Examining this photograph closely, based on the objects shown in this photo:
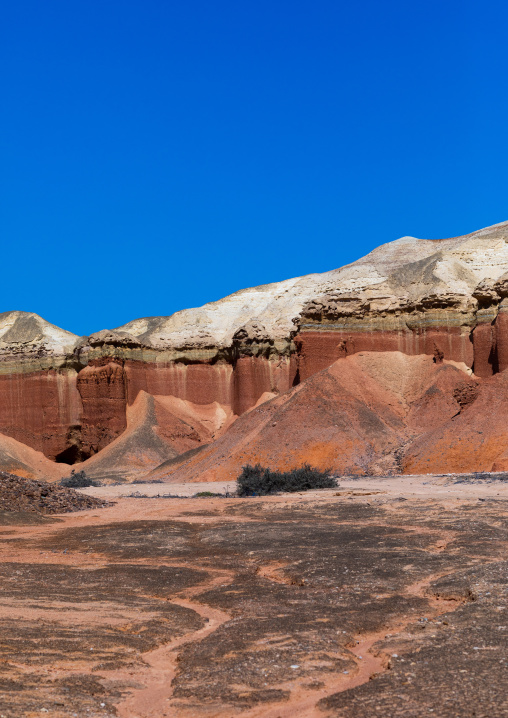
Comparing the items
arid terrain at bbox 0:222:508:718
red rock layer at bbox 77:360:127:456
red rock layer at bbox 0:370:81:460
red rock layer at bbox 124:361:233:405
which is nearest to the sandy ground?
arid terrain at bbox 0:222:508:718

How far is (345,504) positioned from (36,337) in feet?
182

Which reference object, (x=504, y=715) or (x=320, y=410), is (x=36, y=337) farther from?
(x=504, y=715)

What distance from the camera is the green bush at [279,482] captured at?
3080 cm

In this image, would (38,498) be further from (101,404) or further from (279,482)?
(101,404)

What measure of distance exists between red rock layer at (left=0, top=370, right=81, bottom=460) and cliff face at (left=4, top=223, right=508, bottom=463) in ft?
0.35

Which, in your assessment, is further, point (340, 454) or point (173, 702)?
point (340, 454)

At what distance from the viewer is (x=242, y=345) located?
214 feet

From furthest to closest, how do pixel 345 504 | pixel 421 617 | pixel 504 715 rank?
pixel 345 504
pixel 421 617
pixel 504 715

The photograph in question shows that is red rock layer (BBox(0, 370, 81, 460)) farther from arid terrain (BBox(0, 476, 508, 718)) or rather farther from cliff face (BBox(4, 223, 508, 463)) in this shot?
arid terrain (BBox(0, 476, 508, 718))

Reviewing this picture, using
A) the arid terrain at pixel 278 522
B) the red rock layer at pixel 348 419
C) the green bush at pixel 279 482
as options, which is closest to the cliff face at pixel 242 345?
the arid terrain at pixel 278 522

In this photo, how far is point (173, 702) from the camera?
646 cm

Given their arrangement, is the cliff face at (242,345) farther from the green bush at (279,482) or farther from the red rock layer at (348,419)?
the green bush at (279,482)

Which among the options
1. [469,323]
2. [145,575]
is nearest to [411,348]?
[469,323]

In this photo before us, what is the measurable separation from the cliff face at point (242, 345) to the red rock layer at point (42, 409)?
11 cm
